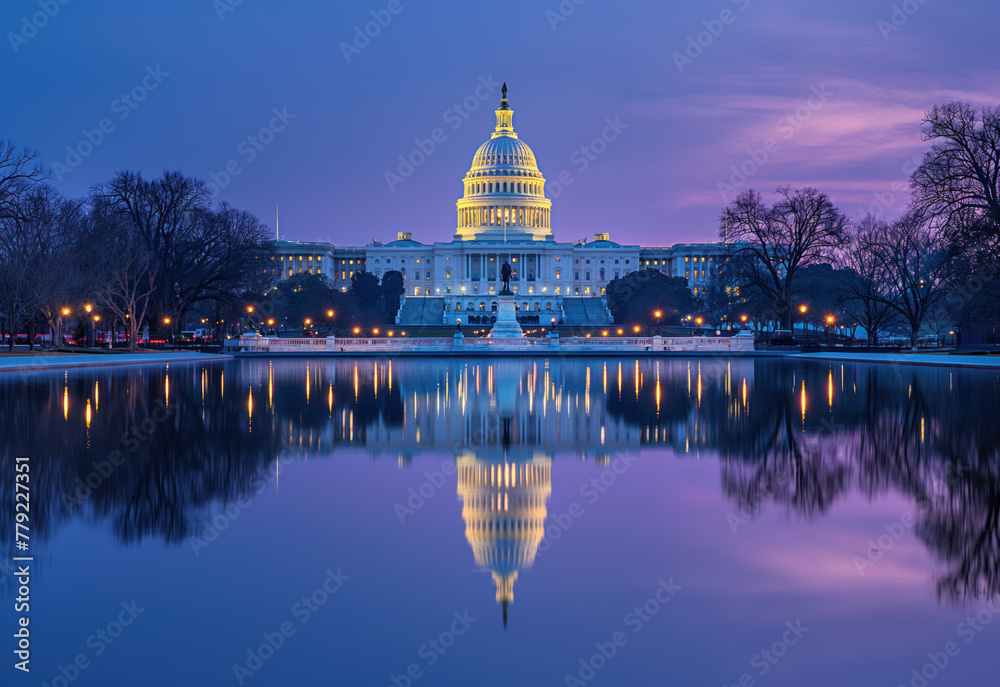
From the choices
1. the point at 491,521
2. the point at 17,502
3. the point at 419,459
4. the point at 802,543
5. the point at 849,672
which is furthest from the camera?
the point at 419,459

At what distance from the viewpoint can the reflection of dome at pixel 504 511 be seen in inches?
339

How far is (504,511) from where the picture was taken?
10695mm

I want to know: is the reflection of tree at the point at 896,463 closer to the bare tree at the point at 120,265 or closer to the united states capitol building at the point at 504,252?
the bare tree at the point at 120,265

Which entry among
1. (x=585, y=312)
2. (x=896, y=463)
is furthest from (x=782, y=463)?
(x=585, y=312)

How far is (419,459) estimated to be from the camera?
586 inches

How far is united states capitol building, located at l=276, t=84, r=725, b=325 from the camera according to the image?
168375 millimetres

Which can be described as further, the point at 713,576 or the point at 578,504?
the point at 578,504

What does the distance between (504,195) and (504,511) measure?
6406 inches

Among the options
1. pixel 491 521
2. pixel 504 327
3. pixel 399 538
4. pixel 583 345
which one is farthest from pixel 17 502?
pixel 504 327

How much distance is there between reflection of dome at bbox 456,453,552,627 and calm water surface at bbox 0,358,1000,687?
0.05 m

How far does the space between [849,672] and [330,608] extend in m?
3.54

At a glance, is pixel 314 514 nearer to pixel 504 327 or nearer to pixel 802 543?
pixel 802 543

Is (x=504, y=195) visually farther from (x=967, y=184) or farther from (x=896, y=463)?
(x=896, y=463)

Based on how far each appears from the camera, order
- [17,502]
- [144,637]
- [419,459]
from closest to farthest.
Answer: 1. [144,637]
2. [17,502]
3. [419,459]
